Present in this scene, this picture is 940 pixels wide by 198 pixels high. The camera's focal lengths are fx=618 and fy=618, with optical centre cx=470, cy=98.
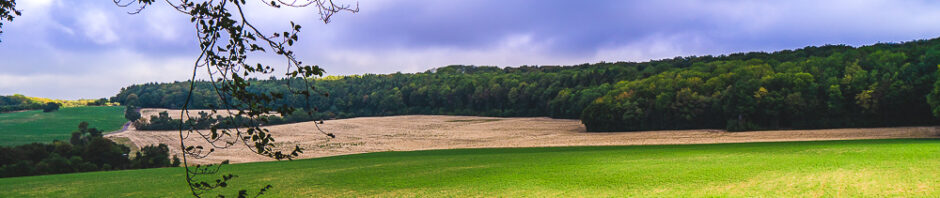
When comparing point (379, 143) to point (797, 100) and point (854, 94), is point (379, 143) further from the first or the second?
point (854, 94)

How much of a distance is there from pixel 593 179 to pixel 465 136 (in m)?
52.4

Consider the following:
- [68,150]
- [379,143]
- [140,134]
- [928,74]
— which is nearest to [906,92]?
[928,74]

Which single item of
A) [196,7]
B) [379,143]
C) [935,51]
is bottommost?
[379,143]

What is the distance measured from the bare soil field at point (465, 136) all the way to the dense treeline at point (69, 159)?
607cm

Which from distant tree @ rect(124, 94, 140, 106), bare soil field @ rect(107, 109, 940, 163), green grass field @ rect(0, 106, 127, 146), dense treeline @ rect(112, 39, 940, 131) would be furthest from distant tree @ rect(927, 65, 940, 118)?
distant tree @ rect(124, 94, 140, 106)

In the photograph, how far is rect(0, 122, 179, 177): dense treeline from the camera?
1619 inches

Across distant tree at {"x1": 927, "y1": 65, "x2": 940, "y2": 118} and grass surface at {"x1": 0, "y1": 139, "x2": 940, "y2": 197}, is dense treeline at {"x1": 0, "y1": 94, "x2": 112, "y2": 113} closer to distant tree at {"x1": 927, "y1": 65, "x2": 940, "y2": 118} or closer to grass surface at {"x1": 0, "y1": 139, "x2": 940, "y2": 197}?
grass surface at {"x1": 0, "y1": 139, "x2": 940, "y2": 197}

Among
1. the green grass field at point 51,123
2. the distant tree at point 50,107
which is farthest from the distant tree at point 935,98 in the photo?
the distant tree at point 50,107

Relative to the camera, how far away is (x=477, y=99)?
12300cm

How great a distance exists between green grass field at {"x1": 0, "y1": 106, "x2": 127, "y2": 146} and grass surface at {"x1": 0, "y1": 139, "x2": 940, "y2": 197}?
56242 millimetres

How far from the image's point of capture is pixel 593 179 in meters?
25.0

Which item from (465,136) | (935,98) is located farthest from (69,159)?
(935,98)

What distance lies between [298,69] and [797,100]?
6731cm

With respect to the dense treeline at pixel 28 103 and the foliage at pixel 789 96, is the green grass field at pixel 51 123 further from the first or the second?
the foliage at pixel 789 96
